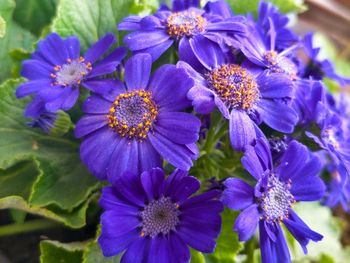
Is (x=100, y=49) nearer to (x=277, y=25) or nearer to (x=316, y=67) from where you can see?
(x=277, y=25)

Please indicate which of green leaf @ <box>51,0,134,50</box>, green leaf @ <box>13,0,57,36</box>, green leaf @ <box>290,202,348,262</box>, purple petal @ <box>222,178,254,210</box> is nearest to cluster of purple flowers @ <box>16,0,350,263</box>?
purple petal @ <box>222,178,254,210</box>

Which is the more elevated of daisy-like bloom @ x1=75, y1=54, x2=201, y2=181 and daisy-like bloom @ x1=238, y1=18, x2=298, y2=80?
daisy-like bloom @ x1=238, y1=18, x2=298, y2=80

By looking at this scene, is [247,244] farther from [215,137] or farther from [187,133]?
[187,133]

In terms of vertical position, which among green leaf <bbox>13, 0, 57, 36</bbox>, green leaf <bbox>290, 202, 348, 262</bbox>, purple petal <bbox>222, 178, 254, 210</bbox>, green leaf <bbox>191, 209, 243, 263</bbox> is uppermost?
purple petal <bbox>222, 178, 254, 210</bbox>

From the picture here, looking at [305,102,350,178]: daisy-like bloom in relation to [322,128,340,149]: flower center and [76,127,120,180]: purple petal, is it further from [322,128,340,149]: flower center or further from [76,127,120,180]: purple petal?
[76,127,120,180]: purple petal

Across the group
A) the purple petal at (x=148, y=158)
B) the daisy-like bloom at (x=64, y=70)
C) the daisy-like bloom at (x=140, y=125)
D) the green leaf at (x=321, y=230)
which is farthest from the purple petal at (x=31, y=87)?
the green leaf at (x=321, y=230)

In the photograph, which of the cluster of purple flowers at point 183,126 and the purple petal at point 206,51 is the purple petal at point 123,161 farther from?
the purple petal at point 206,51
